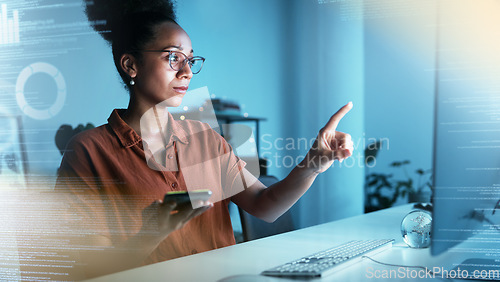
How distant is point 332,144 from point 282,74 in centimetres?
72

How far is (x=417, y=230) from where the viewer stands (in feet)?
3.03

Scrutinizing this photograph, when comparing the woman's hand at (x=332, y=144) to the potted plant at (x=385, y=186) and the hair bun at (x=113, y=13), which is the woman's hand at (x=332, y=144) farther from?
the potted plant at (x=385, y=186)

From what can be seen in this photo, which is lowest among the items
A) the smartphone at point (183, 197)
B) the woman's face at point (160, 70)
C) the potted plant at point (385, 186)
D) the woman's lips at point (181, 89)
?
the potted plant at point (385, 186)

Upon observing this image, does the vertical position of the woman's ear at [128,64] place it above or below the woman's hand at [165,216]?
above

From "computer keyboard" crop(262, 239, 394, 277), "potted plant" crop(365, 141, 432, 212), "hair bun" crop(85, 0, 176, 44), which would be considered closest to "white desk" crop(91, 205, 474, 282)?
"computer keyboard" crop(262, 239, 394, 277)

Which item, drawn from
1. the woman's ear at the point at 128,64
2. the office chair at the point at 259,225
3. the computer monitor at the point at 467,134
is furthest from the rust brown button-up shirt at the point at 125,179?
the computer monitor at the point at 467,134

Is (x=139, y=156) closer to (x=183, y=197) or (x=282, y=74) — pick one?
(x=183, y=197)

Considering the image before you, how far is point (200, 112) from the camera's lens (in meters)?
1.10

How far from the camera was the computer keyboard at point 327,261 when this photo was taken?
682mm

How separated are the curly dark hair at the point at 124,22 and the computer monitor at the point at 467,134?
0.63 metres

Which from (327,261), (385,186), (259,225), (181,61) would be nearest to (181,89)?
(181,61)

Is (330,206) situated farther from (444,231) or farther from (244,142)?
(444,231)

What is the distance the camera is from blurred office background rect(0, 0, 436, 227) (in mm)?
926
